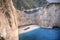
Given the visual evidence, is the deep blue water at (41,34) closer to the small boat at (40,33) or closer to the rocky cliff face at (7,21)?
the small boat at (40,33)

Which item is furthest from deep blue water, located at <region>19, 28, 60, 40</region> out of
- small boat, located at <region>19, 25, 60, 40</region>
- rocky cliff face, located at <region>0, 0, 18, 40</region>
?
rocky cliff face, located at <region>0, 0, 18, 40</region>

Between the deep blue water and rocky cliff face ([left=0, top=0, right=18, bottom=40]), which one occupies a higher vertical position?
rocky cliff face ([left=0, top=0, right=18, bottom=40])

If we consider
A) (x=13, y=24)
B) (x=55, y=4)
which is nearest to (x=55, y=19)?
(x=55, y=4)

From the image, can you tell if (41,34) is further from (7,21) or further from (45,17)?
(7,21)

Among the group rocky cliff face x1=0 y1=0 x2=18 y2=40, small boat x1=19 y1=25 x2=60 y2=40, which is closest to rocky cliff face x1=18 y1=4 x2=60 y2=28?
small boat x1=19 y1=25 x2=60 y2=40

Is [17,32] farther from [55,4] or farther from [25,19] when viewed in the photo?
[55,4]

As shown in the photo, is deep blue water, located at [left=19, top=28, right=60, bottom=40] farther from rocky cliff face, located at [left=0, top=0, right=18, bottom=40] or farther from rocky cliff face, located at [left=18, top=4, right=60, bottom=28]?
rocky cliff face, located at [left=0, top=0, right=18, bottom=40]

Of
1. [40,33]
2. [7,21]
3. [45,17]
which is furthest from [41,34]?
[7,21]

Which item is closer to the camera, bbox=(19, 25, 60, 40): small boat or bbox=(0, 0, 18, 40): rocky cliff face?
bbox=(0, 0, 18, 40): rocky cliff face

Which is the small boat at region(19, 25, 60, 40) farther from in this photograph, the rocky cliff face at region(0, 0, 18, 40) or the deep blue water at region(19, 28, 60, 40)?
the rocky cliff face at region(0, 0, 18, 40)
